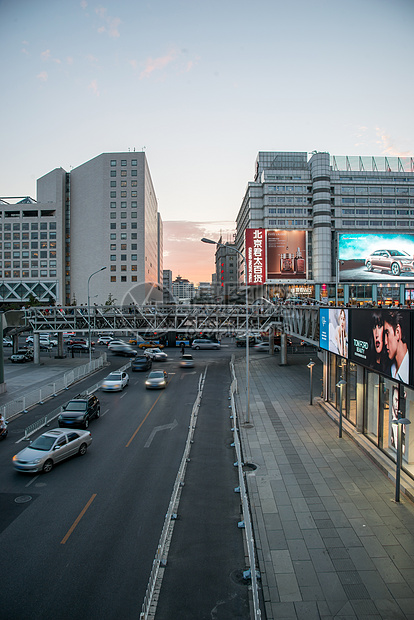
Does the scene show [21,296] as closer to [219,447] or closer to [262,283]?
[262,283]

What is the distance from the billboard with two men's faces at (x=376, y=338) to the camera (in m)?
10.9

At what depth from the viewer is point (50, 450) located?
14.4 m

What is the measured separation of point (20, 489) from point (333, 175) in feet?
254

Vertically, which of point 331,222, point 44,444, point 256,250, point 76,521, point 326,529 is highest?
point 331,222

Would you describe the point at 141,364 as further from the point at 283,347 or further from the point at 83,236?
the point at 83,236

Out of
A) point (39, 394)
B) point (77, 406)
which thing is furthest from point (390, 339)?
point (39, 394)

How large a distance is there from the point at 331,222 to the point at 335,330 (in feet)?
198

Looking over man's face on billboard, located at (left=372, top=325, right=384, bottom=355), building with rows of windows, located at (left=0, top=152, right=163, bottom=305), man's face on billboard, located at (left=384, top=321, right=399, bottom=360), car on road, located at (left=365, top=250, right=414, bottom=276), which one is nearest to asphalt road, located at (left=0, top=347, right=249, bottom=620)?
man's face on billboard, located at (left=384, top=321, right=399, bottom=360)

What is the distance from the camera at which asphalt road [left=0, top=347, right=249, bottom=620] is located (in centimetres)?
777

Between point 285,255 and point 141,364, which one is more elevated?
point 285,255

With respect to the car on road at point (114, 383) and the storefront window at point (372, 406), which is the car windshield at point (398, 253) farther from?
the storefront window at point (372, 406)

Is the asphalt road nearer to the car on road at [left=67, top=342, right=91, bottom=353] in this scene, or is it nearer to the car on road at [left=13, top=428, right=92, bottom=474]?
the car on road at [left=13, top=428, right=92, bottom=474]

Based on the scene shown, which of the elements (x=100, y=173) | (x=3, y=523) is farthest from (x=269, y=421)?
(x=100, y=173)

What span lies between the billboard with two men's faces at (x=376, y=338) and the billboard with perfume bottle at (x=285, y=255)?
169ft
